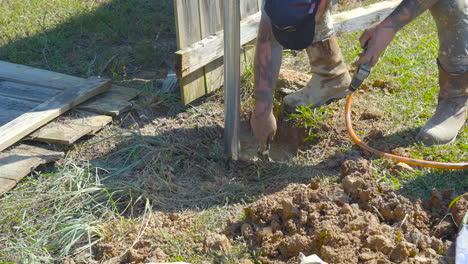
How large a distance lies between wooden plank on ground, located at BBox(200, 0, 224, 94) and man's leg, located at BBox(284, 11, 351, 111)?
570 mm

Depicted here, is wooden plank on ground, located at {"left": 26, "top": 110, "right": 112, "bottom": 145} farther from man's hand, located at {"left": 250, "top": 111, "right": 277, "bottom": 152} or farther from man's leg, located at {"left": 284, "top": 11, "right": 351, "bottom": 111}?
man's leg, located at {"left": 284, "top": 11, "right": 351, "bottom": 111}

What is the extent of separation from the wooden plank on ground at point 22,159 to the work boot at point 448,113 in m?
2.13

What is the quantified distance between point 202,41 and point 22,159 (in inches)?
54.0

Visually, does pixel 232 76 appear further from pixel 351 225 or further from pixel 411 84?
pixel 411 84

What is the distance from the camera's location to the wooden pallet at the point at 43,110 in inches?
114

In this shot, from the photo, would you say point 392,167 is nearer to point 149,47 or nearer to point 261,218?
point 261,218

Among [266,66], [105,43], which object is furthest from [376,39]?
[105,43]

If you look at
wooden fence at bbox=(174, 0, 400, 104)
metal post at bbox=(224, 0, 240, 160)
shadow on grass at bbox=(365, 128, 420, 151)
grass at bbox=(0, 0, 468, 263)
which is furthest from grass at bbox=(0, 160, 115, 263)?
shadow on grass at bbox=(365, 128, 420, 151)

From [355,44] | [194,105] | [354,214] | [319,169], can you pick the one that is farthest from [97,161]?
[355,44]

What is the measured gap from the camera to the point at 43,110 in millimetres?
3232

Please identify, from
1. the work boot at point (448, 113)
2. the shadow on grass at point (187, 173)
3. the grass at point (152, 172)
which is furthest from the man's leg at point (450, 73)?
the shadow on grass at point (187, 173)

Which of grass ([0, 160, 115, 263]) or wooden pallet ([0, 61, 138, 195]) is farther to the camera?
wooden pallet ([0, 61, 138, 195])

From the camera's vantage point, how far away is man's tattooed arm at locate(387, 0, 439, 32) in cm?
258

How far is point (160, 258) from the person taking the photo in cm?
221
